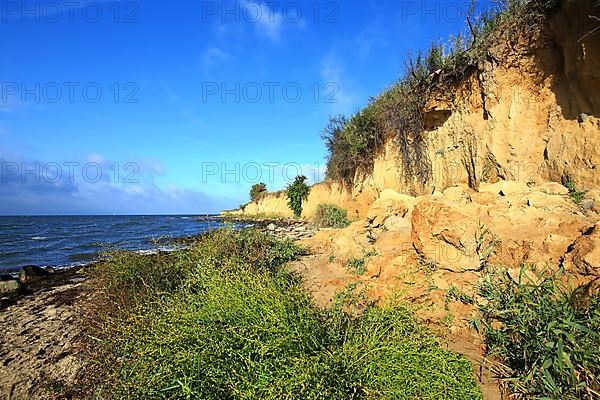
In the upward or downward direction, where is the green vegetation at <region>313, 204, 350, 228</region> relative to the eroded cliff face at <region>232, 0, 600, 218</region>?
downward

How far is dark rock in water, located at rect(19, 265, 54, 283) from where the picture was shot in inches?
380

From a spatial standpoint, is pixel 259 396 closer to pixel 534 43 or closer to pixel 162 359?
pixel 162 359

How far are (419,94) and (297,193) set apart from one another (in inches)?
772

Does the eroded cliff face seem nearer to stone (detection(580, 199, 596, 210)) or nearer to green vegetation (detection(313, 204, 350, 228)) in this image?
stone (detection(580, 199, 596, 210))

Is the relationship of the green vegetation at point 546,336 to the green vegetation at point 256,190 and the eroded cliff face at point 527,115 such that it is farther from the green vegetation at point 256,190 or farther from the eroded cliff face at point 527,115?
the green vegetation at point 256,190

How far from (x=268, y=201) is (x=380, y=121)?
27.8 m

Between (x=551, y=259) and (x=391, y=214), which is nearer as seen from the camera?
(x=551, y=259)

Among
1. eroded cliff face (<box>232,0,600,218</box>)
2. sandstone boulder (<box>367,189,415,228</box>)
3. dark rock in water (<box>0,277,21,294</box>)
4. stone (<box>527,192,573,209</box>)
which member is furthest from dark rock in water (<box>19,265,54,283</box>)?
stone (<box>527,192,573,209</box>)

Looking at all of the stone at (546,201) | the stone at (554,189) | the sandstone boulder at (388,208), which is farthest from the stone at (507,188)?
the sandstone boulder at (388,208)

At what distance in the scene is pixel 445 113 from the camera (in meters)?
9.51

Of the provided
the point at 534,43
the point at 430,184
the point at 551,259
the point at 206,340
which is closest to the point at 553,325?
the point at 551,259

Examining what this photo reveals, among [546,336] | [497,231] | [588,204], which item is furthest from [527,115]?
[546,336]

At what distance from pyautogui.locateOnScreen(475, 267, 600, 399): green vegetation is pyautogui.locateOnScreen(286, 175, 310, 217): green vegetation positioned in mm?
25070

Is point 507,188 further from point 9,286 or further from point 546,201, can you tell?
point 9,286
